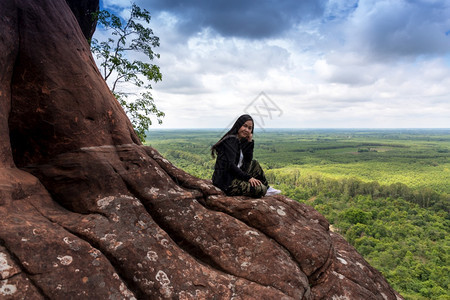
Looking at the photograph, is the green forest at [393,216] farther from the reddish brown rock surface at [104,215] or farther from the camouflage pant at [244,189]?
the reddish brown rock surface at [104,215]

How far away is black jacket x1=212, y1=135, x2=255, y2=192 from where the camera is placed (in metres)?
6.59

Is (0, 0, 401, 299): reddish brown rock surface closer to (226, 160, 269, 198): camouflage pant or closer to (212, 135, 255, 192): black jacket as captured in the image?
(226, 160, 269, 198): camouflage pant

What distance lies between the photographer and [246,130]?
22.8 feet

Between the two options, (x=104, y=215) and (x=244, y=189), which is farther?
(x=244, y=189)

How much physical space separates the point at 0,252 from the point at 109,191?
2175 mm

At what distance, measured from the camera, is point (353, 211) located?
235ft

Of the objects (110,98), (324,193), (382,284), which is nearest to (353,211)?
(324,193)

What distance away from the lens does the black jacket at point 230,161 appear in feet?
21.6

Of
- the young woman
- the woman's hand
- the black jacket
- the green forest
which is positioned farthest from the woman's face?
the green forest

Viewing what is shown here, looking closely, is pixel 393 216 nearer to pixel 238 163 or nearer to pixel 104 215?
pixel 238 163

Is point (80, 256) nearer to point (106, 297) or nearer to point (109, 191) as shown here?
point (106, 297)

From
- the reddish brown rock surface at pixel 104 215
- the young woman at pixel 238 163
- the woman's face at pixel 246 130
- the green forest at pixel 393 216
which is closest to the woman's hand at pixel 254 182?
the young woman at pixel 238 163

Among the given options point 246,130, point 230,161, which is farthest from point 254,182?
point 246,130

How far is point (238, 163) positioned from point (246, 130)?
983 millimetres
